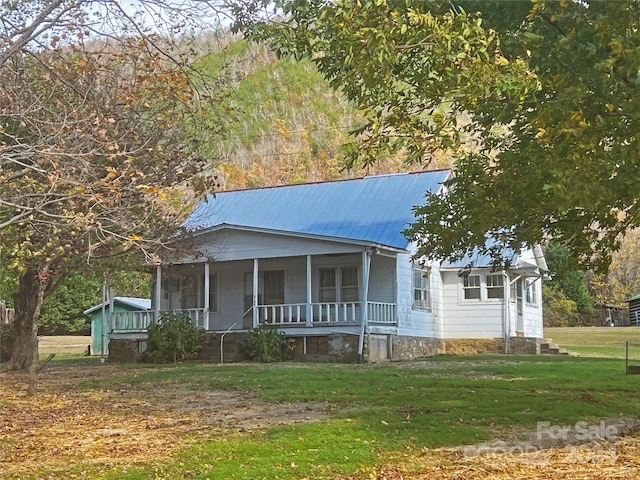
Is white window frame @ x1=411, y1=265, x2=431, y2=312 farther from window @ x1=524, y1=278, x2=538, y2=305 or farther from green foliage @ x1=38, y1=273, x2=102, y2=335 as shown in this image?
green foliage @ x1=38, y1=273, x2=102, y2=335

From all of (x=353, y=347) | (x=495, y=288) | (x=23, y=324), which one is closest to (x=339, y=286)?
(x=353, y=347)

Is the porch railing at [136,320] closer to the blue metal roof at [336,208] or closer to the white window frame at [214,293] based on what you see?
the white window frame at [214,293]

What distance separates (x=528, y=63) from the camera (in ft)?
27.4

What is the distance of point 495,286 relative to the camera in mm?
28281

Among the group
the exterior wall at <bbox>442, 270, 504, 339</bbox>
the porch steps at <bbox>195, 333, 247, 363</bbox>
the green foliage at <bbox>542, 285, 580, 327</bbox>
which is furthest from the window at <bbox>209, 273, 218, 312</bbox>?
the green foliage at <bbox>542, 285, 580, 327</bbox>

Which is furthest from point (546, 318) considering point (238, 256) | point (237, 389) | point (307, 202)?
point (237, 389)

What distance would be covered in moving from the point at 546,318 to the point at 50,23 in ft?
151

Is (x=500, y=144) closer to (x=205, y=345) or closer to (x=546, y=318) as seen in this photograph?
(x=205, y=345)

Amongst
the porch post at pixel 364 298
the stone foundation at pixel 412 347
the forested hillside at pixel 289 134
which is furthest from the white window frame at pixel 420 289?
the forested hillside at pixel 289 134

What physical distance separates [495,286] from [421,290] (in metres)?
2.81

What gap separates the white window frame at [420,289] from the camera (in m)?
26.9

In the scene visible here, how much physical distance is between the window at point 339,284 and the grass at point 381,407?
256 inches

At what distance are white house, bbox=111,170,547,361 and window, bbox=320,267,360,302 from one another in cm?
4

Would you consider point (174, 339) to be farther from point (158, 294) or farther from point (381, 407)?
point (381, 407)
